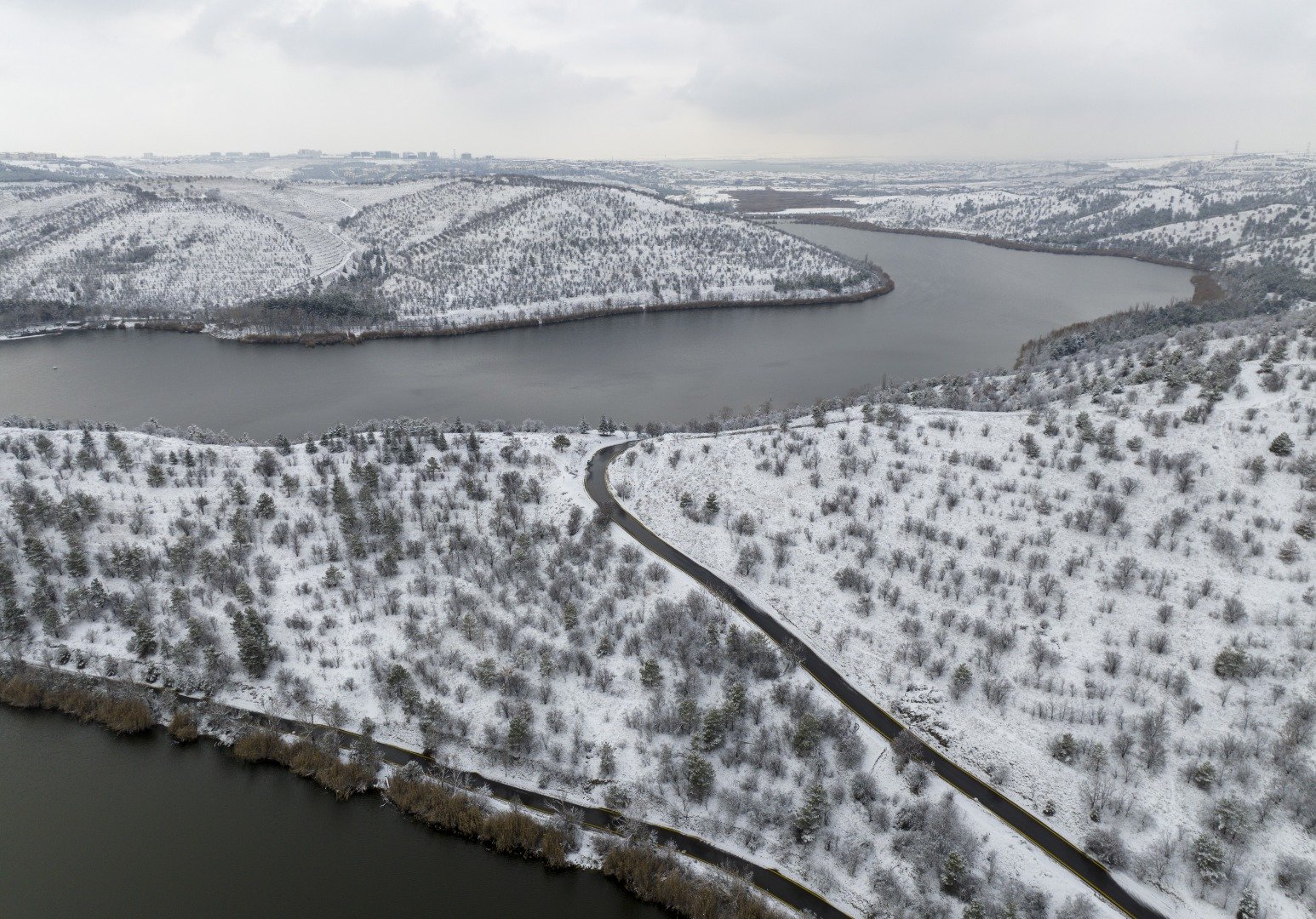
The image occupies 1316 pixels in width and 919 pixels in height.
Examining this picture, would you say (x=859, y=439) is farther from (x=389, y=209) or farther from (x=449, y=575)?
(x=389, y=209)

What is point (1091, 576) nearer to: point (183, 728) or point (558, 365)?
point (183, 728)

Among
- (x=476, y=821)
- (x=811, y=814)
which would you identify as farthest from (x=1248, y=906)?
(x=476, y=821)

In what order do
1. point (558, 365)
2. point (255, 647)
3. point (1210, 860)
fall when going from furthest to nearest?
point (558, 365), point (255, 647), point (1210, 860)

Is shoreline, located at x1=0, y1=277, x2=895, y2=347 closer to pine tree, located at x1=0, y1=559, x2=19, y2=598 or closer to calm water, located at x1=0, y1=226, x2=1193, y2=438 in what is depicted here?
calm water, located at x1=0, y1=226, x2=1193, y2=438

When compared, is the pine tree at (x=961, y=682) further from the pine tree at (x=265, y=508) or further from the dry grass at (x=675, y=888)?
the pine tree at (x=265, y=508)

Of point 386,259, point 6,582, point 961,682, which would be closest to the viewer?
point 961,682

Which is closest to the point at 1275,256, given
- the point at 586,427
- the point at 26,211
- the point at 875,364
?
the point at 875,364
